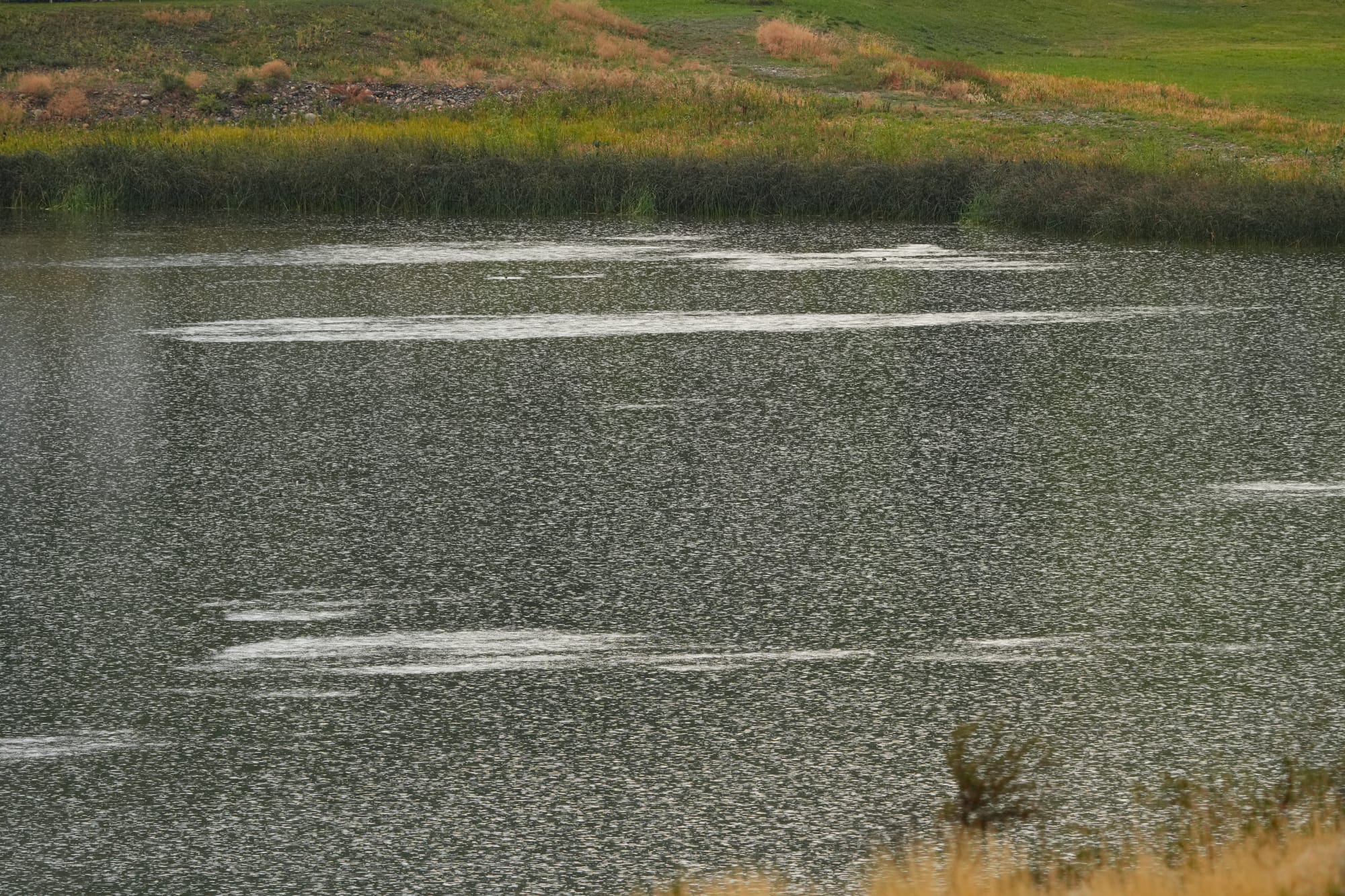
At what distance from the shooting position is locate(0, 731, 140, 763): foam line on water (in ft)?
20.3

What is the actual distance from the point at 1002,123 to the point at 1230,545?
82.4ft

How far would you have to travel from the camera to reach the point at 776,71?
42.5 metres

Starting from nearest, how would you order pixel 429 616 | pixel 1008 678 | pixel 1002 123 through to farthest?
pixel 1008 678, pixel 429 616, pixel 1002 123

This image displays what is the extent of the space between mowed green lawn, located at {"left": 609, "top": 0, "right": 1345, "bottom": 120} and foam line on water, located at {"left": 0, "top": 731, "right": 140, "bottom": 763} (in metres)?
33.5

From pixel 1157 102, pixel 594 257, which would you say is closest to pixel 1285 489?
pixel 594 257

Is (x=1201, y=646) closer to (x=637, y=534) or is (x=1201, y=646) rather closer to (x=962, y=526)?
(x=962, y=526)

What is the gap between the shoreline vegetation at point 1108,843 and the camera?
164 inches

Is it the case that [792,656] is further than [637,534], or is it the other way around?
[637,534]

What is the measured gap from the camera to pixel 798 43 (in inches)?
1839

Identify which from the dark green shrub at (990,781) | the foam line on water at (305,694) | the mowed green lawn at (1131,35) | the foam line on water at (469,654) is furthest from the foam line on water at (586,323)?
the mowed green lawn at (1131,35)

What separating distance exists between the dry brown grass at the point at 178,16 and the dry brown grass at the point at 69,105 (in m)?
7.26

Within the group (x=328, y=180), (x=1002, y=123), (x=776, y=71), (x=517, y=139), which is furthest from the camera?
(x=776, y=71)

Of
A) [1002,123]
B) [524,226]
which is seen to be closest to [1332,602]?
[524,226]

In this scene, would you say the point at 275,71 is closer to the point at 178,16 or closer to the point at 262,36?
the point at 262,36
